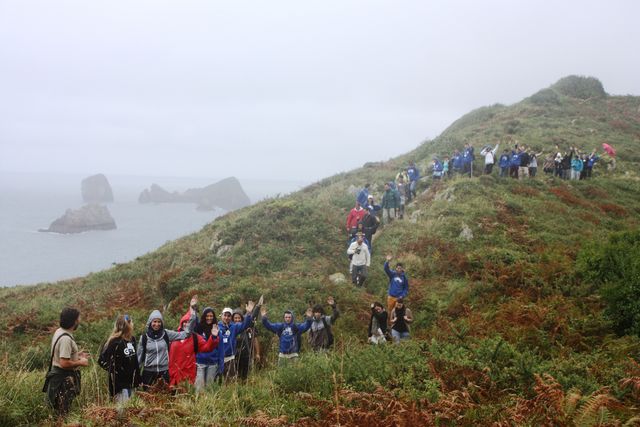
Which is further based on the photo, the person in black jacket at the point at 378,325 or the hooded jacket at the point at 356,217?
the hooded jacket at the point at 356,217

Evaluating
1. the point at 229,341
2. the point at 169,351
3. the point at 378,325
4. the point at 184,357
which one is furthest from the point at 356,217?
the point at 169,351

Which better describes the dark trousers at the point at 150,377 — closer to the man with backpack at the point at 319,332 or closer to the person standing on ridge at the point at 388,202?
the man with backpack at the point at 319,332

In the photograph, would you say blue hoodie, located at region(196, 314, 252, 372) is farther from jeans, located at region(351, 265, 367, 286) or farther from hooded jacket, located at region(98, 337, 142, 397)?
jeans, located at region(351, 265, 367, 286)

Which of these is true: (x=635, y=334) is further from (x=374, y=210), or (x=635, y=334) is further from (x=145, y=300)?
(x=145, y=300)

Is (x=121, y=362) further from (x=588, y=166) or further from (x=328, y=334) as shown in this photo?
(x=588, y=166)

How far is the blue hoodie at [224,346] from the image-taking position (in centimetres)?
726

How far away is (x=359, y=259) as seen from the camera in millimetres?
13383

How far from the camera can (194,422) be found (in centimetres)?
468

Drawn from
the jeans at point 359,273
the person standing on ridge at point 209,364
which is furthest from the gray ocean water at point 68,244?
the person standing on ridge at point 209,364

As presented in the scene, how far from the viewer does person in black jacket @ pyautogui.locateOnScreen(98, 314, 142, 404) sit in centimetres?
580

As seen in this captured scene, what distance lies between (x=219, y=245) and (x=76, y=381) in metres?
13.1

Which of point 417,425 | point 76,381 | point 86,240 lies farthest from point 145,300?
point 86,240

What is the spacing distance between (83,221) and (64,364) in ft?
444

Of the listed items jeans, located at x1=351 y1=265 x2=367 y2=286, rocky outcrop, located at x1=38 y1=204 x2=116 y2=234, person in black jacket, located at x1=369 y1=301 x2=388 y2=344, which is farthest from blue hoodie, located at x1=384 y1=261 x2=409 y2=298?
rocky outcrop, located at x1=38 y1=204 x2=116 y2=234
